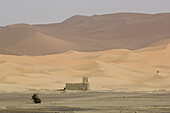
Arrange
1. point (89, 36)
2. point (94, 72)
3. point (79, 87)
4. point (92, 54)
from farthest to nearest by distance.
Answer: point (89, 36) < point (92, 54) < point (94, 72) < point (79, 87)

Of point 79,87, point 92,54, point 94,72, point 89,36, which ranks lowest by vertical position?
point 79,87

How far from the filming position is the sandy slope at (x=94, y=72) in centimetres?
5152

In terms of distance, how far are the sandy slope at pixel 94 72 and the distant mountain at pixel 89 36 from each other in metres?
19.0

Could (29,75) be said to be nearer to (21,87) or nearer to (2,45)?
(21,87)

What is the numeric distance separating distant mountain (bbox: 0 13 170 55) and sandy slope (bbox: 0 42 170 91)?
19.0 meters

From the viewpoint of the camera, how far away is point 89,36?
13650 cm

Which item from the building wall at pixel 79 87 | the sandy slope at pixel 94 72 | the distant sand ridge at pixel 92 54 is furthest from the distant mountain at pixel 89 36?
the building wall at pixel 79 87

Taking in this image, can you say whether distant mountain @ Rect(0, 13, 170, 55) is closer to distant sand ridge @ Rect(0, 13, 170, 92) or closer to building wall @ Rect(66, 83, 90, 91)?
distant sand ridge @ Rect(0, 13, 170, 92)

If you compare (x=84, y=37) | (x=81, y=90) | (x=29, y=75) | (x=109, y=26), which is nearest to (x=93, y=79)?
(x=29, y=75)

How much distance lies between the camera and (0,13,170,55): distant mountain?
116562mm

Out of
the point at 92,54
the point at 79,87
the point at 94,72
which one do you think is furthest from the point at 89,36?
the point at 79,87

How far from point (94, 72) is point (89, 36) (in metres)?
72.3

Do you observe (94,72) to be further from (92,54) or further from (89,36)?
(89,36)

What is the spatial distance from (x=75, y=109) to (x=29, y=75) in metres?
33.4
